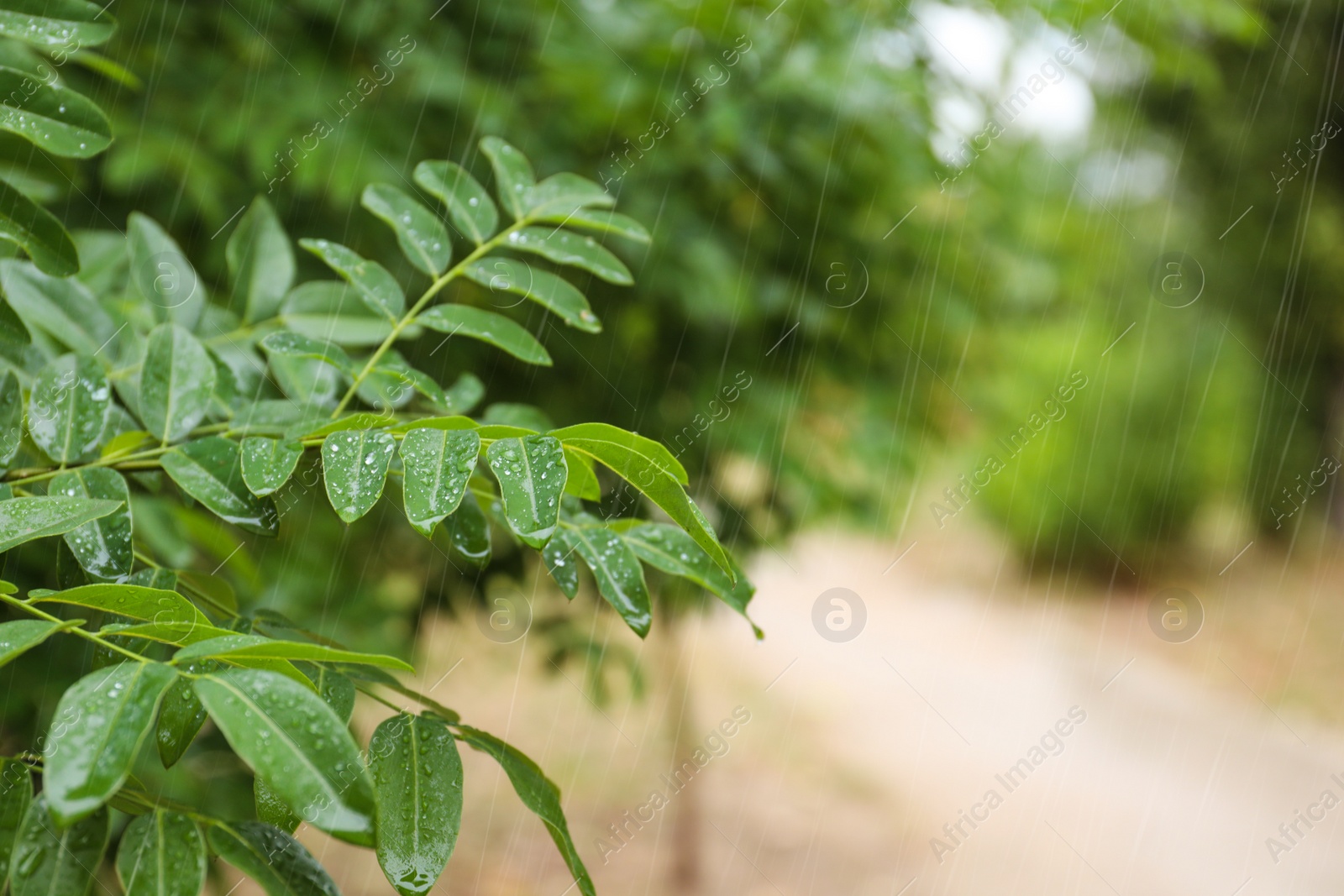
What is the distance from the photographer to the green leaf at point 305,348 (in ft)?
2.81

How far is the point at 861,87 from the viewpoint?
2035mm

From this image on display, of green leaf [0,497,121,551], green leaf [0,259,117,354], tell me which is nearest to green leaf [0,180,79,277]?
green leaf [0,259,117,354]

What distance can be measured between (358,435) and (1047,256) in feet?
8.96

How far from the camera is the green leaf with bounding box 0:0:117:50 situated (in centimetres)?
87

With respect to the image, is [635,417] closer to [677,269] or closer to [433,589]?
[677,269]

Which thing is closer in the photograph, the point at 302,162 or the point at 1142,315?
the point at 302,162

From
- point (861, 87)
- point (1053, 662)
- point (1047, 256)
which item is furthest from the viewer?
point (1053, 662)

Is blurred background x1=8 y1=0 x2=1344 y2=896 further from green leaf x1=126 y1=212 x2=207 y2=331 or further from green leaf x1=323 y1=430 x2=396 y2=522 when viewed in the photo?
green leaf x1=323 y1=430 x2=396 y2=522

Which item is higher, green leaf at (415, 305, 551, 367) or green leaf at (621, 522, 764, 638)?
green leaf at (415, 305, 551, 367)

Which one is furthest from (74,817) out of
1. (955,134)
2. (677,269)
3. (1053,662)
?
(1053,662)

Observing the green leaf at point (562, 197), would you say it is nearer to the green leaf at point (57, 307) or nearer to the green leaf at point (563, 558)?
the green leaf at point (563, 558)

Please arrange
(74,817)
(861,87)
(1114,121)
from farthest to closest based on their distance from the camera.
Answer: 1. (1114,121)
2. (861,87)
3. (74,817)

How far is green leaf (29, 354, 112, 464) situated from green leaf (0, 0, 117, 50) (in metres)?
Answer: 0.32

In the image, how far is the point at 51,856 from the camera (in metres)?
0.58
